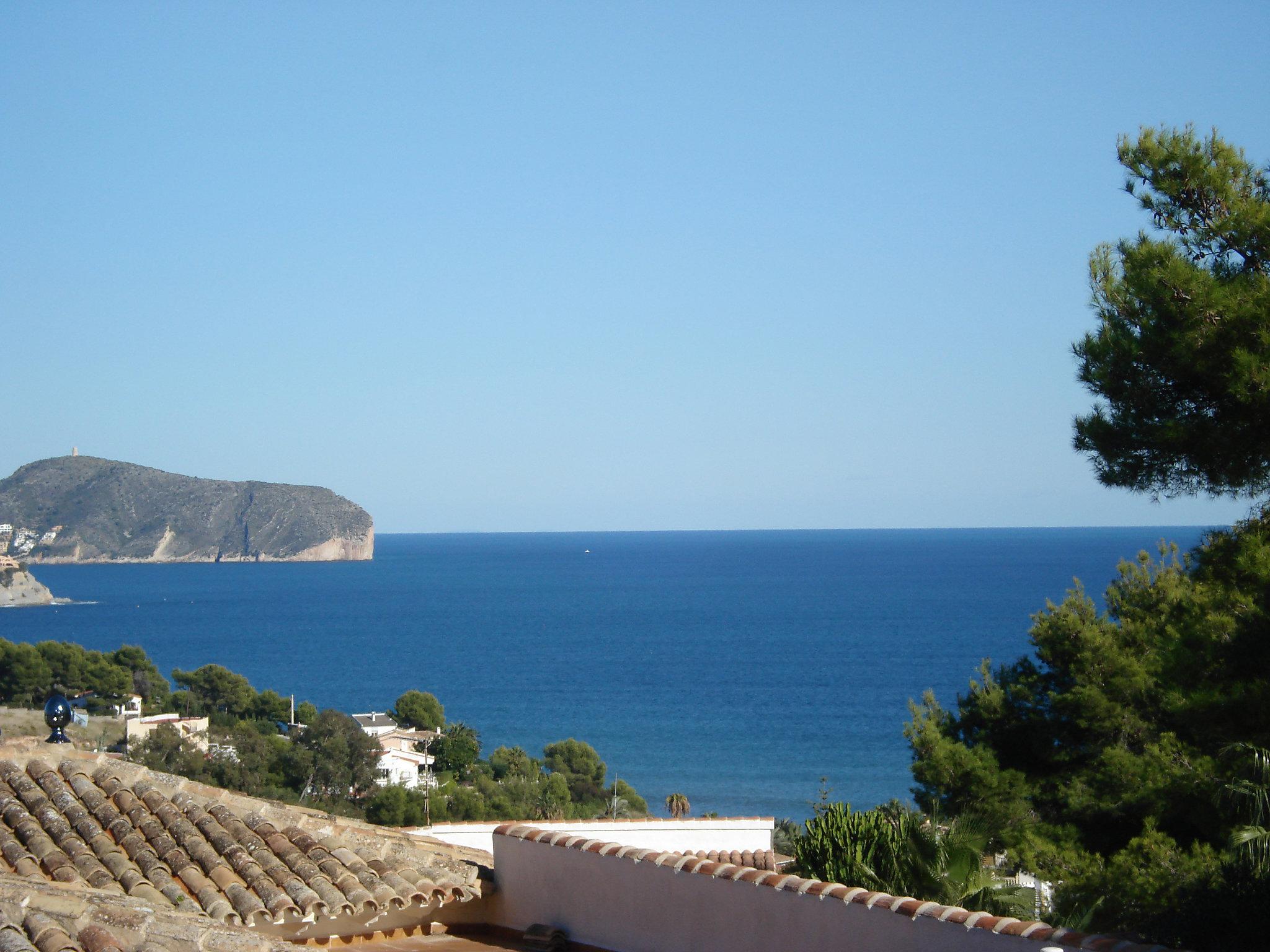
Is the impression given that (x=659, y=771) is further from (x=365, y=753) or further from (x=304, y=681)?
(x=304, y=681)

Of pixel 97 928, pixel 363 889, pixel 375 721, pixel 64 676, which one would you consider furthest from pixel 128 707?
pixel 97 928

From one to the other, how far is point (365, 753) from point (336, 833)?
30.6 m

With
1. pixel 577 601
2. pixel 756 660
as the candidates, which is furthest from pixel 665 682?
pixel 577 601

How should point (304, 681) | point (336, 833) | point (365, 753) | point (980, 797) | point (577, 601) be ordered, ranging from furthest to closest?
1. point (577, 601)
2. point (304, 681)
3. point (365, 753)
4. point (980, 797)
5. point (336, 833)

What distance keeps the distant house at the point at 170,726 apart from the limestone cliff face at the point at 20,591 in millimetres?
106178

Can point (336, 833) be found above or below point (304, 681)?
above

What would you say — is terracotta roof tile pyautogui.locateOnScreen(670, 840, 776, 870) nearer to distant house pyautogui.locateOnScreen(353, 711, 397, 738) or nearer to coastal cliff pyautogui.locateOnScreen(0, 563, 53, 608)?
distant house pyautogui.locateOnScreen(353, 711, 397, 738)

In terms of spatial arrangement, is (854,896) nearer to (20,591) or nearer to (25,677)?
(25,677)

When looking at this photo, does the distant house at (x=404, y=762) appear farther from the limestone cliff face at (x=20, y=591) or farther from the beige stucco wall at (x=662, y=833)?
the limestone cliff face at (x=20, y=591)

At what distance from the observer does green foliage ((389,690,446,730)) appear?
52.8 m

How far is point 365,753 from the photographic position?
35.7 m

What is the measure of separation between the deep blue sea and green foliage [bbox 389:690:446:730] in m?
3.50

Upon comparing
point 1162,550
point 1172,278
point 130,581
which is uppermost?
point 1172,278

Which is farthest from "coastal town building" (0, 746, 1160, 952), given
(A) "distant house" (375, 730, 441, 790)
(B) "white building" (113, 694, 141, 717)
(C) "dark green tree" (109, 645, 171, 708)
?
(C) "dark green tree" (109, 645, 171, 708)
